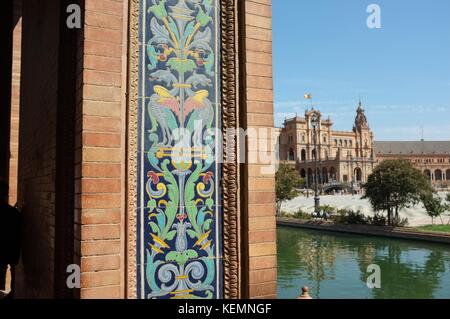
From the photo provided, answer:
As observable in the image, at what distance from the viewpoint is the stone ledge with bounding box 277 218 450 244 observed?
25823 mm

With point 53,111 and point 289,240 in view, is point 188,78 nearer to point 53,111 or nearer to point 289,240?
point 53,111

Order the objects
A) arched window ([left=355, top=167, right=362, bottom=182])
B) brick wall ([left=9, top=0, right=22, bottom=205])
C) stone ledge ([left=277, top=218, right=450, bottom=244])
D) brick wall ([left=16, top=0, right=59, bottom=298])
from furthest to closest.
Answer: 1. arched window ([left=355, top=167, right=362, bottom=182])
2. stone ledge ([left=277, top=218, right=450, bottom=244])
3. brick wall ([left=9, top=0, right=22, bottom=205])
4. brick wall ([left=16, top=0, right=59, bottom=298])

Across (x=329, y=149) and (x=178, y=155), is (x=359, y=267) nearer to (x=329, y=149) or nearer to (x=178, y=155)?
(x=178, y=155)

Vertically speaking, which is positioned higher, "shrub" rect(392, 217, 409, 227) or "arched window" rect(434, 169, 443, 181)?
"arched window" rect(434, 169, 443, 181)

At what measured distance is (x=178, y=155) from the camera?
334 cm

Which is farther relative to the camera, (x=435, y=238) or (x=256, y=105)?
(x=435, y=238)

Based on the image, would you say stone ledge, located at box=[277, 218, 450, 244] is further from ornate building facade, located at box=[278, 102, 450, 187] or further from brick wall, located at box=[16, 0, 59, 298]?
ornate building facade, located at box=[278, 102, 450, 187]

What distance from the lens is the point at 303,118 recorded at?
112 metres

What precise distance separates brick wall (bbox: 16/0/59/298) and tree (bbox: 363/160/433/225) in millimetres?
30022

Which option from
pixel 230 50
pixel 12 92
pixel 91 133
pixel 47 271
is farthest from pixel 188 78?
pixel 12 92

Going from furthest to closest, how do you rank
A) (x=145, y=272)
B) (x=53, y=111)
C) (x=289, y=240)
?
(x=289, y=240) < (x=53, y=111) < (x=145, y=272)

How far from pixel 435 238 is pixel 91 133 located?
2745 cm

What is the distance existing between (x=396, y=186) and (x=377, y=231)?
3.87m

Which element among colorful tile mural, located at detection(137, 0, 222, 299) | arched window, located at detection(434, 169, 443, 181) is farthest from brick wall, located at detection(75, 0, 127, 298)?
arched window, located at detection(434, 169, 443, 181)
